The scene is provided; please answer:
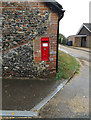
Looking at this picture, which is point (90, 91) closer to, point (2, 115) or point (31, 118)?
point (31, 118)

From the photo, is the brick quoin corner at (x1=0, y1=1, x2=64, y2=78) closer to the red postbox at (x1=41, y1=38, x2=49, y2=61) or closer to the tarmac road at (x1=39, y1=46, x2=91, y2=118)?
the red postbox at (x1=41, y1=38, x2=49, y2=61)

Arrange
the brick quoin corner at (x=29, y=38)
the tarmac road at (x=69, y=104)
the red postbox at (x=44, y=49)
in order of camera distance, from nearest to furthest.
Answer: the tarmac road at (x=69, y=104) < the brick quoin corner at (x=29, y=38) < the red postbox at (x=44, y=49)

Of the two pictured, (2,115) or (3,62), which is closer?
(2,115)

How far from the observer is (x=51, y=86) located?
4602mm

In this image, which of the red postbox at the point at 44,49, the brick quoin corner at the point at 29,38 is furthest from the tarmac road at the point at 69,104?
the red postbox at the point at 44,49

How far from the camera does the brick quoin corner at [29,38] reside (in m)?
4.83

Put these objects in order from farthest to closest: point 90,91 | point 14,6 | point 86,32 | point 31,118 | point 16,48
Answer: point 86,32
point 16,48
point 14,6
point 90,91
point 31,118

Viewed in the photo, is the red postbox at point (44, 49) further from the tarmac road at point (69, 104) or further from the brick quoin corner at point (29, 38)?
the tarmac road at point (69, 104)

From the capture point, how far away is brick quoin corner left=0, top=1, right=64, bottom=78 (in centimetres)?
483

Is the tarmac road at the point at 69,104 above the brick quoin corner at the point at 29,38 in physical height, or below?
below

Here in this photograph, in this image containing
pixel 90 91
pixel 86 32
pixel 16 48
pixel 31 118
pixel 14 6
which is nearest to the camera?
pixel 31 118

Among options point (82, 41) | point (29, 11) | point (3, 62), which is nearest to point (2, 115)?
point (3, 62)

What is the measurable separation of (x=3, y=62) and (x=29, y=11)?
2769 millimetres

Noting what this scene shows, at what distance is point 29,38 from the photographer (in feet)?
16.5
